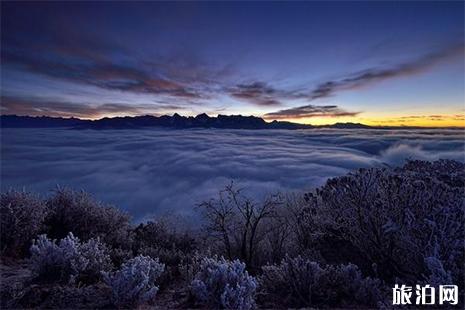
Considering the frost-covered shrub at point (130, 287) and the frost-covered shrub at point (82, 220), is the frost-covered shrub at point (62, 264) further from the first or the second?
the frost-covered shrub at point (82, 220)

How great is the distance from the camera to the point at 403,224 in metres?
6.00

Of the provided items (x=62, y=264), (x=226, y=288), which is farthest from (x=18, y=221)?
(x=226, y=288)

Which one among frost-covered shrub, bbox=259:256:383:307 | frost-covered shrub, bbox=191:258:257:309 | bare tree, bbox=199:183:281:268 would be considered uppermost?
frost-covered shrub, bbox=191:258:257:309

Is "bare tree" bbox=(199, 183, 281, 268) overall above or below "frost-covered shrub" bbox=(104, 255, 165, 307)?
below

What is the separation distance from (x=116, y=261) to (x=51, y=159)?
413 ft

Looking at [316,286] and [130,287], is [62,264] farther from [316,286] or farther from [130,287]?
[316,286]

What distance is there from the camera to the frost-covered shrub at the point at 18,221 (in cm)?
650

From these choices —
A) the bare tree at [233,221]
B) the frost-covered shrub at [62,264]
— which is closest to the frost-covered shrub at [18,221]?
the frost-covered shrub at [62,264]

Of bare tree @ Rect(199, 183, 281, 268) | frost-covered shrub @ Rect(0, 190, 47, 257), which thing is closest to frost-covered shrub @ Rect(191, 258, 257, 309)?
frost-covered shrub @ Rect(0, 190, 47, 257)

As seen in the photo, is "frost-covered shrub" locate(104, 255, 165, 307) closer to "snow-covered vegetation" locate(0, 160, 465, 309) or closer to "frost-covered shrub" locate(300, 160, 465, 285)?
"snow-covered vegetation" locate(0, 160, 465, 309)

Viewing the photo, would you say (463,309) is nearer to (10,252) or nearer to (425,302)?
(425,302)

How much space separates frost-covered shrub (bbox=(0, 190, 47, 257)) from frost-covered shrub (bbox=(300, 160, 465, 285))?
6901mm

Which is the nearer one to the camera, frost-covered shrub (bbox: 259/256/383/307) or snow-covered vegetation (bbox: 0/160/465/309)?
snow-covered vegetation (bbox: 0/160/465/309)

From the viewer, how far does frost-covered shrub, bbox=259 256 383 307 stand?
4.60 m
